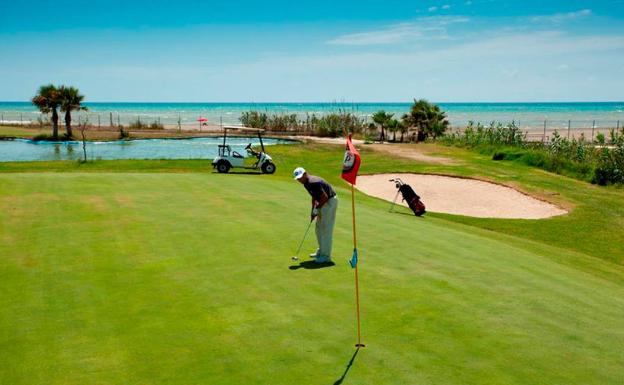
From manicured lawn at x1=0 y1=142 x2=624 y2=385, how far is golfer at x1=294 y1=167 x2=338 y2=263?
0.62m

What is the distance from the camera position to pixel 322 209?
1116cm

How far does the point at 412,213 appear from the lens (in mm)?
22469

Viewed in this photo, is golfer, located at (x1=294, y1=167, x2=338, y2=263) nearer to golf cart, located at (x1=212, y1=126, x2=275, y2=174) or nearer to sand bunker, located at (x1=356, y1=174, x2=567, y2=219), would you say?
sand bunker, located at (x1=356, y1=174, x2=567, y2=219)

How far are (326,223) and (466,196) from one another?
18071 mm

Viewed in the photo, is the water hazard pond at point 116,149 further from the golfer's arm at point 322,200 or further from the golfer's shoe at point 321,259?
the golfer's arm at point 322,200

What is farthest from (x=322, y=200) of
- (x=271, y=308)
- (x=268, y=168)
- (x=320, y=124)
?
(x=320, y=124)

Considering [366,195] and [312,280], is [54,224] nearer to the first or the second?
[312,280]

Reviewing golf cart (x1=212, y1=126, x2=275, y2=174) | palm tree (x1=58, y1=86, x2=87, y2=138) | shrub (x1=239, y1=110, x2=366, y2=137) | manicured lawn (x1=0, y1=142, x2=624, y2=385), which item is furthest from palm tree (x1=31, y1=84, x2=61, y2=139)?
manicured lawn (x1=0, y1=142, x2=624, y2=385)

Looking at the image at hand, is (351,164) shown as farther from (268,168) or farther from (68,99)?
(68,99)

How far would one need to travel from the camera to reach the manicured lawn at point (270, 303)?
6992 millimetres

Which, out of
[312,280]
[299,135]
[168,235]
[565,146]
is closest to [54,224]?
[168,235]

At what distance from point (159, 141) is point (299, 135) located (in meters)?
17.0

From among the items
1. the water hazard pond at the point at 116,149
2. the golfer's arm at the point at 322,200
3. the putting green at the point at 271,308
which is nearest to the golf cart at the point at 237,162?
the water hazard pond at the point at 116,149

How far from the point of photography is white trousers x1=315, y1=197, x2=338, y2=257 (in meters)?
11.2
